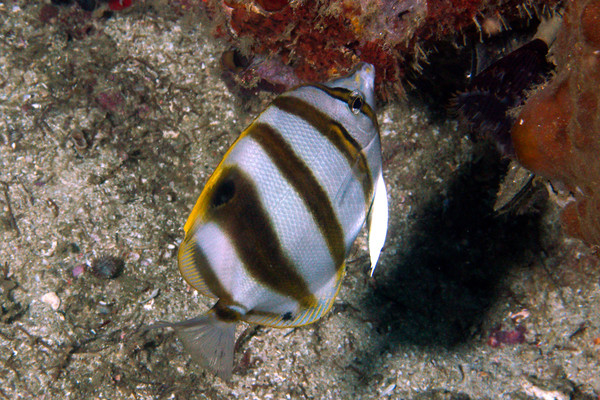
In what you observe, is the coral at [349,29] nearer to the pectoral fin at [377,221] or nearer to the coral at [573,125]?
the coral at [573,125]

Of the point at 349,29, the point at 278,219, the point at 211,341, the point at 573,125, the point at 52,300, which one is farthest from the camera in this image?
the point at 52,300

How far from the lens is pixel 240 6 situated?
2.65 m

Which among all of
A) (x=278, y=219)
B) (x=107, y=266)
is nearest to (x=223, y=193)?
(x=278, y=219)

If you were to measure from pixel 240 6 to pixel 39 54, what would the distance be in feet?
8.03

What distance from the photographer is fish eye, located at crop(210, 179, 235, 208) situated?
1.33m

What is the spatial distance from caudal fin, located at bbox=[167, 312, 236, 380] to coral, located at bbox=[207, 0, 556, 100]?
205cm

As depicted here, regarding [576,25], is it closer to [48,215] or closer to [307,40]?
[307,40]

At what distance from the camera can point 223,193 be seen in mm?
1330

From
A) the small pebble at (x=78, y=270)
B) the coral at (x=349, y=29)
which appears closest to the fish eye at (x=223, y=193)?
the coral at (x=349, y=29)

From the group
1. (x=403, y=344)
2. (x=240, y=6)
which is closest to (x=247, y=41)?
(x=240, y=6)

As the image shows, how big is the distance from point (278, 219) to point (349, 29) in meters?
1.73

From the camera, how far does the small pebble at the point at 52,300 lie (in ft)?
9.92

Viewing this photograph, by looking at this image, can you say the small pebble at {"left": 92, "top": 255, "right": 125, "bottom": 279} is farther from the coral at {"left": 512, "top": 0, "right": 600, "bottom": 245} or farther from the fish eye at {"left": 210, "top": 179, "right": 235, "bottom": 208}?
the coral at {"left": 512, "top": 0, "right": 600, "bottom": 245}

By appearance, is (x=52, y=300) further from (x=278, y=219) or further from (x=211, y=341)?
(x=278, y=219)
